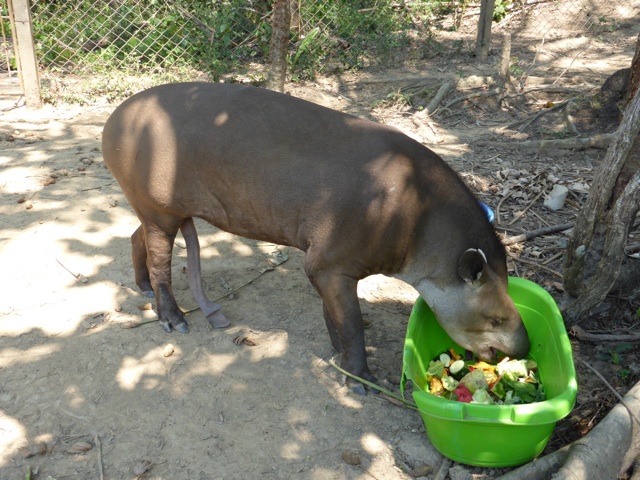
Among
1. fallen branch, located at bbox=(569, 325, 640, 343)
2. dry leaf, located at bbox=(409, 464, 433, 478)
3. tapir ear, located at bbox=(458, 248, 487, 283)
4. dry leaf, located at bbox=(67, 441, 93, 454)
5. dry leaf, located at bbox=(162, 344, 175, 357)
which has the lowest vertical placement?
dry leaf, located at bbox=(409, 464, 433, 478)

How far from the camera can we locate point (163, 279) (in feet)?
15.0

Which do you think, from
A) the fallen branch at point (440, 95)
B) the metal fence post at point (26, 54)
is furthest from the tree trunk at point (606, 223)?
the metal fence post at point (26, 54)

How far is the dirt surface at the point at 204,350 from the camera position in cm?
354

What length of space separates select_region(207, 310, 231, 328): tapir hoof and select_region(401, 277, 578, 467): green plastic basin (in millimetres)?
1345

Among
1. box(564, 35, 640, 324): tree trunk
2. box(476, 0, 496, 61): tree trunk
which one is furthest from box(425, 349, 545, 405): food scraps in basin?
box(476, 0, 496, 61): tree trunk

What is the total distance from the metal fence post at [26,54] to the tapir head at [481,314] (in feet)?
20.8

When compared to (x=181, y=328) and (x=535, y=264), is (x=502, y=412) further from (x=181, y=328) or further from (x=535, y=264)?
(x=181, y=328)

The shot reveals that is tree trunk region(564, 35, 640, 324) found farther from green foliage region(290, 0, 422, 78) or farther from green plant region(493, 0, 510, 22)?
green plant region(493, 0, 510, 22)

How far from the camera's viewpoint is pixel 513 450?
328 cm

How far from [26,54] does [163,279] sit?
5058 millimetres

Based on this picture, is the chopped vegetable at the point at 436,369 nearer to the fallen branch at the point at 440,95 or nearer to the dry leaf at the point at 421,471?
the dry leaf at the point at 421,471

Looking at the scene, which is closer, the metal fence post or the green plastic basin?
the green plastic basin

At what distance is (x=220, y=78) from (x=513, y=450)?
742 cm

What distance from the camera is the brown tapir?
3836 mm
